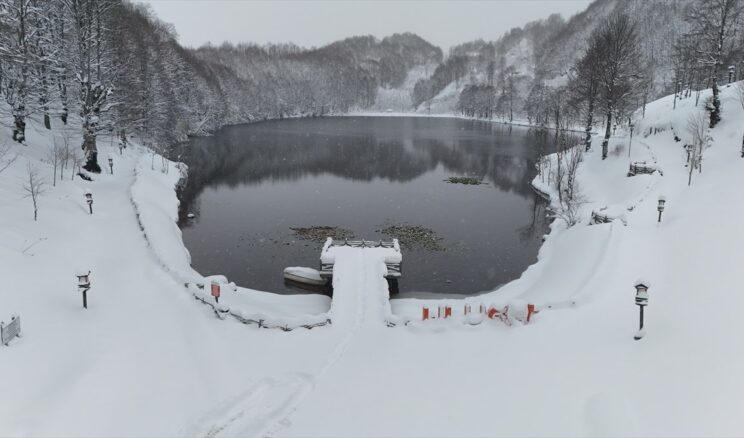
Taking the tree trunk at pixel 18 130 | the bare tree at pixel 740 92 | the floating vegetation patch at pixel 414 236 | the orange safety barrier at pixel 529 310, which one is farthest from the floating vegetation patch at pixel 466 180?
the tree trunk at pixel 18 130

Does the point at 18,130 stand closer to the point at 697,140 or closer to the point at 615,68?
the point at 697,140

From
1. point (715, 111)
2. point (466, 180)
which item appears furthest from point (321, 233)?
point (715, 111)

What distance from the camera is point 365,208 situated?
4231 cm

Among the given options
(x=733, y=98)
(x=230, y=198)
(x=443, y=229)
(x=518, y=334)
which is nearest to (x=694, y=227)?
(x=518, y=334)

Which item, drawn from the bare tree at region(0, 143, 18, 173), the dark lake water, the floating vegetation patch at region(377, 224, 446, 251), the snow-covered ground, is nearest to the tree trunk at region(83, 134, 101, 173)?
Answer: the bare tree at region(0, 143, 18, 173)

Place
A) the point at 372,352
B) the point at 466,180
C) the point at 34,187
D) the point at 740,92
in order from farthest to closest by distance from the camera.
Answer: the point at 466,180 < the point at 740,92 < the point at 34,187 < the point at 372,352

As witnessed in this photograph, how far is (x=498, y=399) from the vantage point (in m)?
11.9

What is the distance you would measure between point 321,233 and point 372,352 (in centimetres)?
2005

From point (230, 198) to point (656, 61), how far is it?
154m

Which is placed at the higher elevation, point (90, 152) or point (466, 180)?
point (90, 152)

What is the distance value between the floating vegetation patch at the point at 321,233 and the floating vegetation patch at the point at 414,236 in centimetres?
→ 272

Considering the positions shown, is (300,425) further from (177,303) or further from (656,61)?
(656,61)

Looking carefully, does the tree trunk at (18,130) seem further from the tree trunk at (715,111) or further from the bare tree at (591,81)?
the tree trunk at (715,111)

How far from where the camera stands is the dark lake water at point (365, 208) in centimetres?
2816
